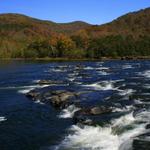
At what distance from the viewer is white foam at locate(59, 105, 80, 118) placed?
2958 centimetres

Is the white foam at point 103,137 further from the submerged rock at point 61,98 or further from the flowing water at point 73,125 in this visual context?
the submerged rock at point 61,98

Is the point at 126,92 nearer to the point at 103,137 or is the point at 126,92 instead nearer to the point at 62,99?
the point at 62,99

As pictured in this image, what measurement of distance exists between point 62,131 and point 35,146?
3.36 meters

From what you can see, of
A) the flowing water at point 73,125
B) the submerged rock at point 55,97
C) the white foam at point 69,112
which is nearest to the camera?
the flowing water at point 73,125

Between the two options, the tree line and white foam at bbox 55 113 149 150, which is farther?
the tree line

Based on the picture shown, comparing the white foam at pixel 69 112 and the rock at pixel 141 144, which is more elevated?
the white foam at pixel 69 112

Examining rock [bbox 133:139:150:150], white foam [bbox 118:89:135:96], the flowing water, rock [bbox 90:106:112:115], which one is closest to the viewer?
rock [bbox 133:139:150:150]

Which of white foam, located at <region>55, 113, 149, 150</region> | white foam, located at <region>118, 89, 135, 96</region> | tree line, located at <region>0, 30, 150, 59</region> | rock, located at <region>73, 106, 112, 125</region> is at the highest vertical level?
tree line, located at <region>0, 30, 150, 59</region>

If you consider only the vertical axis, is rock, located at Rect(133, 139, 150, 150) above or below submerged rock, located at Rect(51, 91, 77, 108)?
below

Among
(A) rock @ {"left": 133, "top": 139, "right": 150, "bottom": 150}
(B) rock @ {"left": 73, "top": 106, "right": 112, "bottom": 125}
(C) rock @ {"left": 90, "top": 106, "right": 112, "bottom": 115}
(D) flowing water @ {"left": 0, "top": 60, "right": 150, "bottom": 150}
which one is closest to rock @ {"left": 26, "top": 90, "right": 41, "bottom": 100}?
(D) flowing water @ {"left": 0, "top": 60, "right": 150, "bottom": 150}

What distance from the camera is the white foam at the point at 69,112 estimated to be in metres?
29.6

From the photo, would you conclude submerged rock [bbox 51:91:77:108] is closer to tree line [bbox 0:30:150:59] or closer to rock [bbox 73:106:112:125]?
rock [bbox 73:106:112:125]

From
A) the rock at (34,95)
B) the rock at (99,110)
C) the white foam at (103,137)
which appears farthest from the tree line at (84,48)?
the white foam at (103,137)

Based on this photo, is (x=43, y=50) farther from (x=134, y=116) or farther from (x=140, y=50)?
(x=134, y=116)
